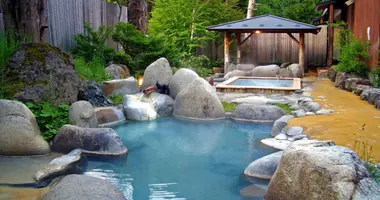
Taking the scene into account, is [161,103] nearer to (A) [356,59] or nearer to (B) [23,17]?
(B) [23,17]

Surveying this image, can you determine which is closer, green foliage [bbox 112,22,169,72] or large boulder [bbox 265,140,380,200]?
large boulder [bbox 265,140,380,200]

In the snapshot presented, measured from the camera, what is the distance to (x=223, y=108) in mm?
8234

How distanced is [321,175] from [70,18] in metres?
7.69

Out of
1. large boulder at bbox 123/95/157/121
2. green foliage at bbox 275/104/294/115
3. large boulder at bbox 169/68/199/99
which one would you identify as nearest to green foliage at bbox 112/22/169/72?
large boulder at bbox 169/68/199/99

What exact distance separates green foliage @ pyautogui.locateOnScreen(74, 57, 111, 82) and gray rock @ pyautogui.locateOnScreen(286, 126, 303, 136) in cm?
429

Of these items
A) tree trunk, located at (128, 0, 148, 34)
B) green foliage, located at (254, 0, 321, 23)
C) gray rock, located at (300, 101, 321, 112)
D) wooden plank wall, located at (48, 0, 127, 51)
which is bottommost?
gray rock, located at (300, 101, 321, 112)

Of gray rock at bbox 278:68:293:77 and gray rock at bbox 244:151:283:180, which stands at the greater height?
gray rock at bbox 278:68:293:77

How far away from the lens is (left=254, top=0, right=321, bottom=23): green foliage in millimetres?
20156

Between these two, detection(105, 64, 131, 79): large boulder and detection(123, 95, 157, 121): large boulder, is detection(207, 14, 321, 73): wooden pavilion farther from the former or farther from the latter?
detection(123, 95, 157, 121): large boulder

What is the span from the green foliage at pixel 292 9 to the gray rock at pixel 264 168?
648 inches

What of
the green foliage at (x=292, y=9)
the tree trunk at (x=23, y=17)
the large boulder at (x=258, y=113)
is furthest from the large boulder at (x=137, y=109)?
the green foliage at (x=292, y=9)

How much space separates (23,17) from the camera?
23.8 ft

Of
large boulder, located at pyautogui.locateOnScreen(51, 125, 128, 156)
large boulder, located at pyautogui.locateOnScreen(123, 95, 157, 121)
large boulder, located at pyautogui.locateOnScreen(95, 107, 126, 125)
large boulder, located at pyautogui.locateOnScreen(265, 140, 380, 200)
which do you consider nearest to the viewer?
large boulder, located at pyautogui.locateOnScreen(265, 140, 380, 200)

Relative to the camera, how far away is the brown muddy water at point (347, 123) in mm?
Result: 5301
